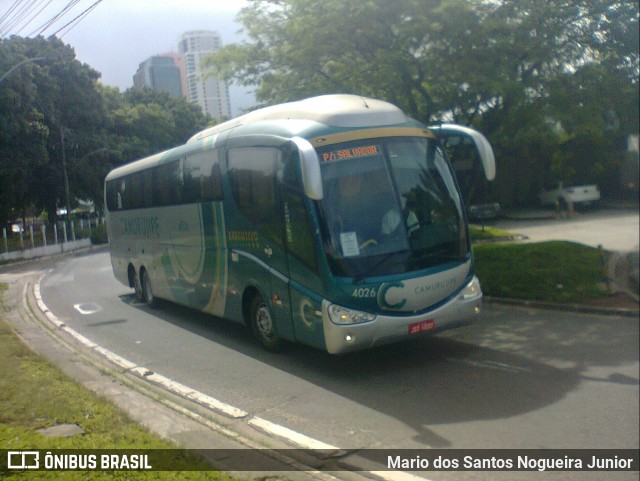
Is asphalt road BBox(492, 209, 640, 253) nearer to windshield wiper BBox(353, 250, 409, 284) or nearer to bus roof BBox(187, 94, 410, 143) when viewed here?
windshield wiper BBox(353, 250, 409, 284)

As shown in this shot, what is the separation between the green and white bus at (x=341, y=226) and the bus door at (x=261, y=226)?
0.06 ft

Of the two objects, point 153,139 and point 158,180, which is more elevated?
point 153,139

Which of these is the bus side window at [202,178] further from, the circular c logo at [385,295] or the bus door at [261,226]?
the circular c logo at [385,295]

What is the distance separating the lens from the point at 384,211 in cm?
747

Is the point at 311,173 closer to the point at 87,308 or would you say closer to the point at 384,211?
the point at 384,211

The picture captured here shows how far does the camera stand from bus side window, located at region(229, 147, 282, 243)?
8.16 meters

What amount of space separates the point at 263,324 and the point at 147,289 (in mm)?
5372

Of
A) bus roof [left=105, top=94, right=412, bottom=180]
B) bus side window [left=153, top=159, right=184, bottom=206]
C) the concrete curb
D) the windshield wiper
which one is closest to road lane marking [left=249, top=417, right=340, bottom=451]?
the windshield wiper

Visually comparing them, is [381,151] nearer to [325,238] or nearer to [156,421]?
[325,238]

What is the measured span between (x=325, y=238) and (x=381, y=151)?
1303mm

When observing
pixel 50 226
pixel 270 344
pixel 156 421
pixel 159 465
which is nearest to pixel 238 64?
pixel 50 226

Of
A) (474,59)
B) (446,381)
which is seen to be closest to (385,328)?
(446,381)

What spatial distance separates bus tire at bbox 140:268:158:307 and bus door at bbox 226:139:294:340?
4642 mm

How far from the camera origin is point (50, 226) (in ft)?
31.7
